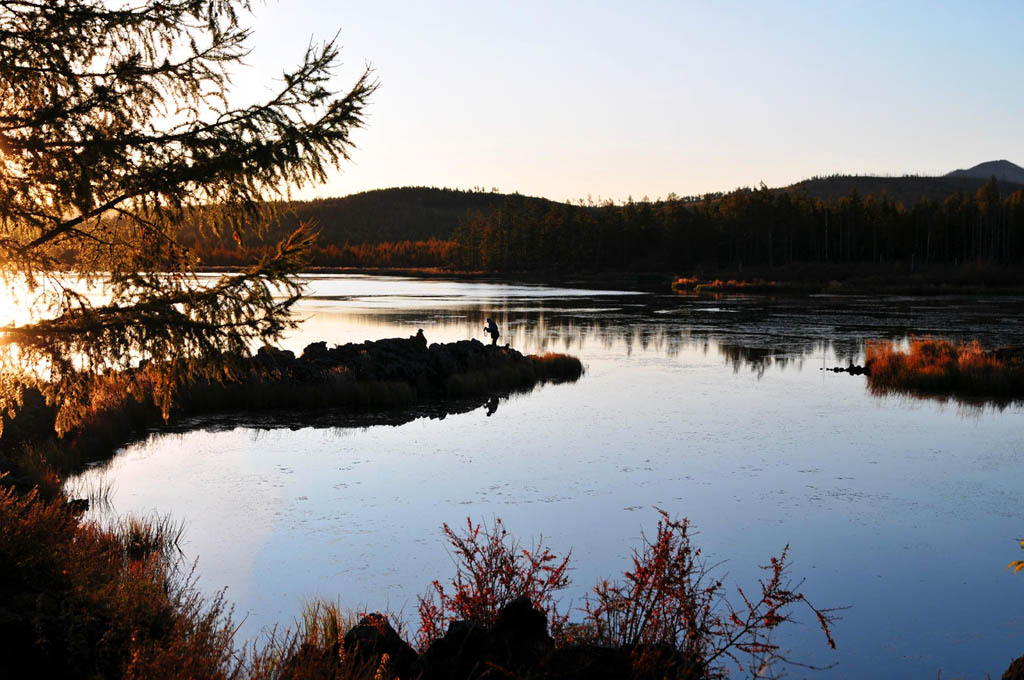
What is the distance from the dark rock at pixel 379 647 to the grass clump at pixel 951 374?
2031 cm

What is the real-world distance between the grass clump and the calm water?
126 centimetres

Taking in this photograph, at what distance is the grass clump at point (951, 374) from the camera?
76.7ft

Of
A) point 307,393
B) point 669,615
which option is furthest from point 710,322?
point 669,615

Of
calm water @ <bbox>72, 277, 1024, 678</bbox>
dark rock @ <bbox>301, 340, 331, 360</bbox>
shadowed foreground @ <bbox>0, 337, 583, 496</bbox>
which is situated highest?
dark rock @ <bbox>301, 340, 331, 360</bbox>

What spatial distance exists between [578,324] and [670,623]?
125 ft

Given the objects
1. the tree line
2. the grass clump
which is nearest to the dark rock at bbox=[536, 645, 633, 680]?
the grass clump

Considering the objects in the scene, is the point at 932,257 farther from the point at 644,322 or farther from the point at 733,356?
the point at 733,356

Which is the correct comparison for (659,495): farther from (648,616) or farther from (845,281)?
(845,281)

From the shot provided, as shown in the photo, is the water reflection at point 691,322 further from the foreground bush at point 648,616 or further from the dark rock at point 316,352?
the foreground bush at point 648,616

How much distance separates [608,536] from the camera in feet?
35.7

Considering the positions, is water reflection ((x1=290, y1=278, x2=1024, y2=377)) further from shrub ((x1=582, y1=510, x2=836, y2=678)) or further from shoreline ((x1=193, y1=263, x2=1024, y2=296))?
shrub ((x1=582, y1=510, x2=836, y2=678))

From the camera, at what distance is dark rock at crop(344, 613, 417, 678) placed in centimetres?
613

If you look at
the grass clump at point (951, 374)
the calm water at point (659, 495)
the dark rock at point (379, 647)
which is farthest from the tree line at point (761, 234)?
the dark rock at point (379, 647)

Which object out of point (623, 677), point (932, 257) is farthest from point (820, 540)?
point (932, 257)
